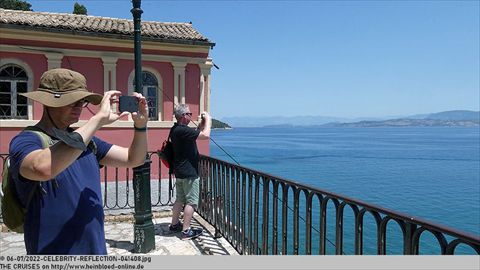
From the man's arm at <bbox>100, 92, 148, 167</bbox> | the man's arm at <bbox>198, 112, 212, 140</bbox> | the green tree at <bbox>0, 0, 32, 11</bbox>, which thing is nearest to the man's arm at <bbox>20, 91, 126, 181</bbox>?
the man's arm at <bbox>100, 92, 148, 167</bbox>

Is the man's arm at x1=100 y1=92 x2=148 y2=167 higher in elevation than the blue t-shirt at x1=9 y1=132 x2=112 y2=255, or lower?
higher

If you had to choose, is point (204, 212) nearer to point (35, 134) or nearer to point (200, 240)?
point (200, 240)

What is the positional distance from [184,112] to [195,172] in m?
0.90

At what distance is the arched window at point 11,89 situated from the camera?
41.8 feet

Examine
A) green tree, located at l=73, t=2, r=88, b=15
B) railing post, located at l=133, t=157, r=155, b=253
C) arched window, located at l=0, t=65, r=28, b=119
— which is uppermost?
green tree, located at l=73, t=2, r=88, b=15

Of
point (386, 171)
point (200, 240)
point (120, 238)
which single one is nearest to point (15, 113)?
point (120, 238)

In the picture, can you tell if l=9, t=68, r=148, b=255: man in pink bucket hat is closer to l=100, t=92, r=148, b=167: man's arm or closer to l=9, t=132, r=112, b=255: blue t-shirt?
l=9, t=132, r=112, b=255: blue t-shirt

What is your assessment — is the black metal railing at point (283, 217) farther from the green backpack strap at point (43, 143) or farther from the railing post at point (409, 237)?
the green backpack strap at point (43, 143)

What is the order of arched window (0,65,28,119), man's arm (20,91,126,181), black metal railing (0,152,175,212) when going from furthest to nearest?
arched window (0,65,28,119), black metal railing (0,152,175,212), man's arm (20,91,126,181)

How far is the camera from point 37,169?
1648mm

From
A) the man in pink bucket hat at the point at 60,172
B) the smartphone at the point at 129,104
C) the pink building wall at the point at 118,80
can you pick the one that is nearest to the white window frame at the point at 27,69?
the pink building wall at the point at 118,80

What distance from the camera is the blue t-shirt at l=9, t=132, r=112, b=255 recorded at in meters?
1.78

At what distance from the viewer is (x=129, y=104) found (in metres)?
2.35

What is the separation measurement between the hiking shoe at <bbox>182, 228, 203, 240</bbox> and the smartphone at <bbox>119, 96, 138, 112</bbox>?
3625mm
